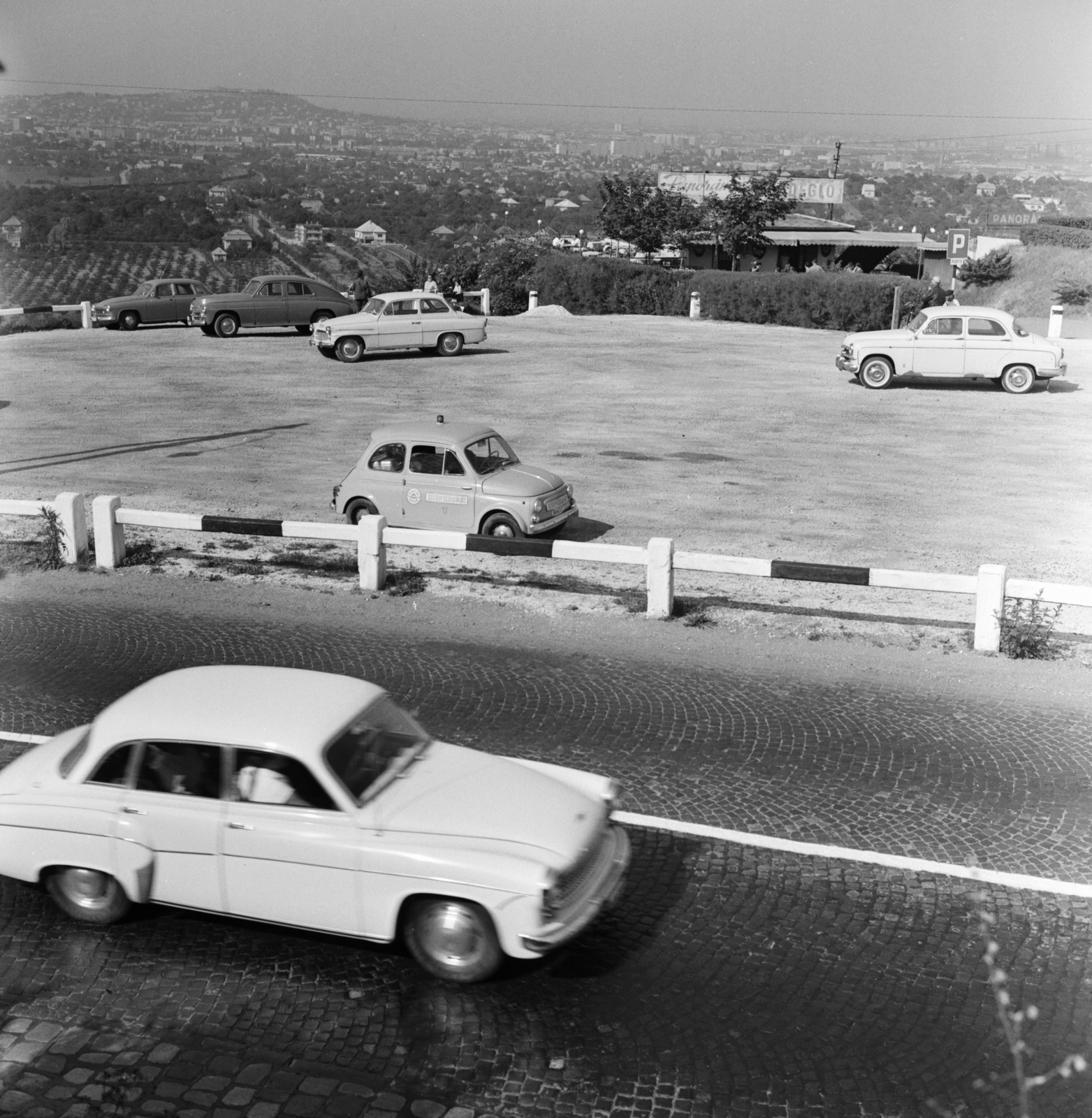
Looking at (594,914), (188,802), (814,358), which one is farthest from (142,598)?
(814,358)

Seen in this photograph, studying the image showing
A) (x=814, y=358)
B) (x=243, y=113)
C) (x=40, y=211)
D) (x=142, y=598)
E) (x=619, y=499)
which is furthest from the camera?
(x=243, y=113)

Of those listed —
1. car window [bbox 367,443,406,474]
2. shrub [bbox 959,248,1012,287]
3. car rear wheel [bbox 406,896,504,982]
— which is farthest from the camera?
shrub [bbox 959,248,1012,287]

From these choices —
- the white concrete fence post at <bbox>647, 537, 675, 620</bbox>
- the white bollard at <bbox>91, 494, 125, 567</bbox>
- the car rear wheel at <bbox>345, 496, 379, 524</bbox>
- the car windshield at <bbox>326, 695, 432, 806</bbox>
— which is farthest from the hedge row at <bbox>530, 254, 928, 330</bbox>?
the car windshield at <bbox>326, 695, 432, 806</bbox>

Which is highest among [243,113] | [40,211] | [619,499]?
[243,113]

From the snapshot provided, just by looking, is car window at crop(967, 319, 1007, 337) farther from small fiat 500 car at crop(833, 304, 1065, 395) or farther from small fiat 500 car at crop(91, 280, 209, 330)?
small fiat 500 car at crop(91, 280, 209, 330)

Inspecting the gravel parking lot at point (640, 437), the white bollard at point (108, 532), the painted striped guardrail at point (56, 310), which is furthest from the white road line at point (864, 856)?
the painted striped guardrail at point (56, 310)

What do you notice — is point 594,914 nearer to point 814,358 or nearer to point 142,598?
point 142,598
